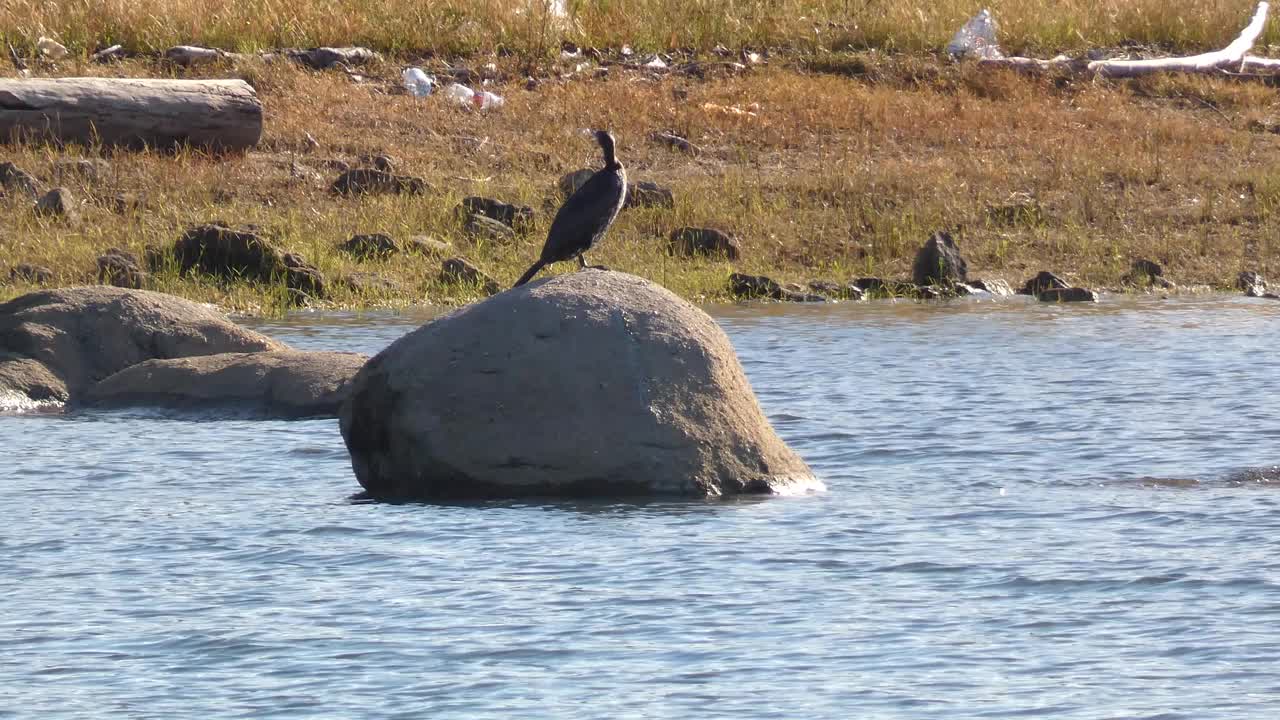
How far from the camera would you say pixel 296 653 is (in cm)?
675

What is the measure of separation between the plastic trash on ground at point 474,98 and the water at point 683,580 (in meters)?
11.1

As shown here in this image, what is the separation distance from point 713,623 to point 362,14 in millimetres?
18472

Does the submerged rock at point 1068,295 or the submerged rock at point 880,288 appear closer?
the submerged rock at point 1068,295

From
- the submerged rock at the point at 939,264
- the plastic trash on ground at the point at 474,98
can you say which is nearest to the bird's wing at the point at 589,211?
Answer: the submerged rock at the point at 939,264

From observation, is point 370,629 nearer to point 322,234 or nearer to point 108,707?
point 108,707

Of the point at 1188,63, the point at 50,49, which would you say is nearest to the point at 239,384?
the point at 50,49

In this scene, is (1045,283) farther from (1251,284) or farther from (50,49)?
(50,49)

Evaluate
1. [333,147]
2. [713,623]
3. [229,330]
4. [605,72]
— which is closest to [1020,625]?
[713,623]

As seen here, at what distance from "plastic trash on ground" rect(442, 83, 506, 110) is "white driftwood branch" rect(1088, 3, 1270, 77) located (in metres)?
7.30

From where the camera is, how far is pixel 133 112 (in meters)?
20.1

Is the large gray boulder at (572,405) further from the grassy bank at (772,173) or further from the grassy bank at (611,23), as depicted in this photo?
the grassy bank at (611,23)

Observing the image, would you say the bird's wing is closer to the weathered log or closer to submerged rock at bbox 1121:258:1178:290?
submerged rock at bbox 1121:258:1178:290

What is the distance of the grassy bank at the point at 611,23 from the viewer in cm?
2353

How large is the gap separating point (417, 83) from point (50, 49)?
3.85 m
